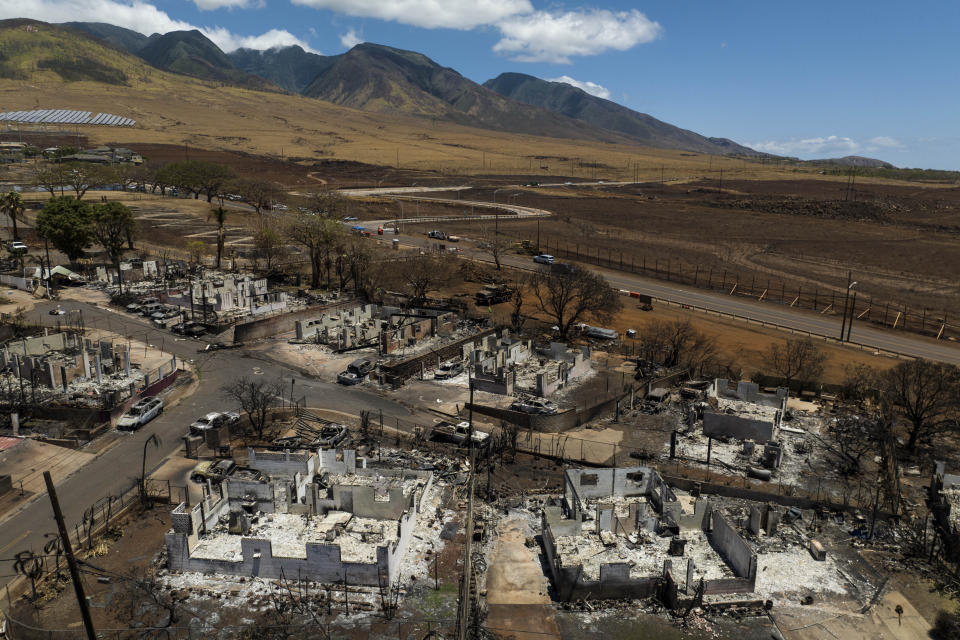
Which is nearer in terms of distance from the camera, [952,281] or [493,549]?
[493,549]

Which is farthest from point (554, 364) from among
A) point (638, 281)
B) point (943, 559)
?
point (638, 281)

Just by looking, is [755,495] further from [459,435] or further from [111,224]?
[111,224]

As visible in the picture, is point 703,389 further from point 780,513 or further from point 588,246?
point 588,246

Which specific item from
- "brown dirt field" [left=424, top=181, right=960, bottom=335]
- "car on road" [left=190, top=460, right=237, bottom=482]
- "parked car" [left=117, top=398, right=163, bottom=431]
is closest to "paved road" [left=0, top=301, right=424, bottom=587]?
"parked car" [left=117, top=398, right=163, bottom=431]

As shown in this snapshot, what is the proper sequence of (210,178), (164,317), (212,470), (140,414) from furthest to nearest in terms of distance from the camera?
(210,178)
(164,317)
(140,414)
(212,470)

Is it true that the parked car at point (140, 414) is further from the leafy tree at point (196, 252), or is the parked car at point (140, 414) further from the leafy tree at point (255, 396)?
the leafy tree at point (196, 252)

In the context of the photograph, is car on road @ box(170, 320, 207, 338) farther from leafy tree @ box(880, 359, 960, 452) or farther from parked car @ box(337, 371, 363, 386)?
leafy tree @ box(880, 359, 960, 452)

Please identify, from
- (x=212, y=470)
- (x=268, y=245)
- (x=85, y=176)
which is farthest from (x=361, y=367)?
(x=85, y=176)
